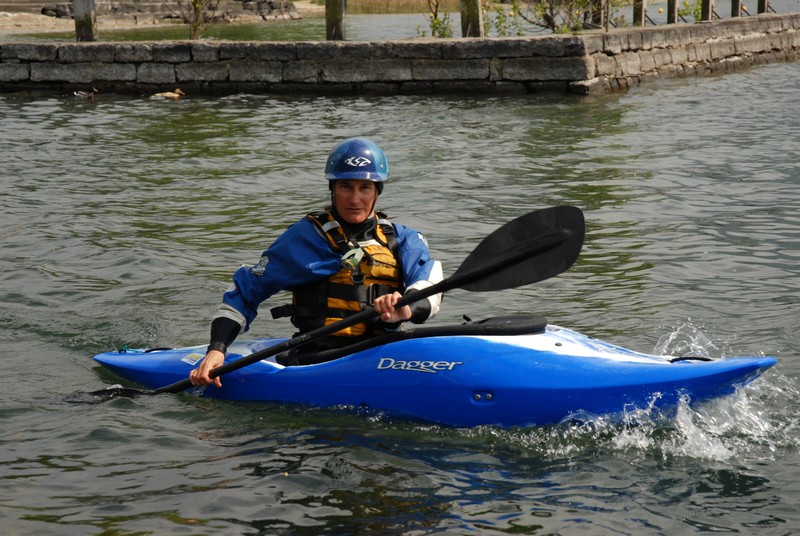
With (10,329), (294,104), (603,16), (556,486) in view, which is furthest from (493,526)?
(603,16)

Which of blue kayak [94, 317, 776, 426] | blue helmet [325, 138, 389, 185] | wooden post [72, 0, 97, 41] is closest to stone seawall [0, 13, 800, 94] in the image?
wooden post [72, 0, 97, 41]

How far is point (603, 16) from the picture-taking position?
17188mm

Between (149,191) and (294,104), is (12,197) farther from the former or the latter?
(294,104)

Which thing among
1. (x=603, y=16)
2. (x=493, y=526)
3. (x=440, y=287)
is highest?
(x=603, y=16)

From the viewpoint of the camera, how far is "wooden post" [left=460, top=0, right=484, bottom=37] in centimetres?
1609

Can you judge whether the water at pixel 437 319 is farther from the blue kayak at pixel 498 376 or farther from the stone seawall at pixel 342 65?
the stone seawall at pixel 342 65

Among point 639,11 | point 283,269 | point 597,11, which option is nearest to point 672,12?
point 639,11

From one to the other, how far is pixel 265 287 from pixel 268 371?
396 mm

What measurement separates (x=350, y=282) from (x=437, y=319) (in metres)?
1.79

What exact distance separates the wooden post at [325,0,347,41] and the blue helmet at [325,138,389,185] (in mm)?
11842

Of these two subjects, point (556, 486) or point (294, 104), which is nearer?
point (556, 486)

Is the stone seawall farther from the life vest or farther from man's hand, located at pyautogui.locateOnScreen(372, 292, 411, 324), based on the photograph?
man's hand, located at pyautogui.locateOnScreen(372, 292, 411, 324)

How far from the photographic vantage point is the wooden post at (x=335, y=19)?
52.6ft

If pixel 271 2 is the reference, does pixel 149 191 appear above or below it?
below
